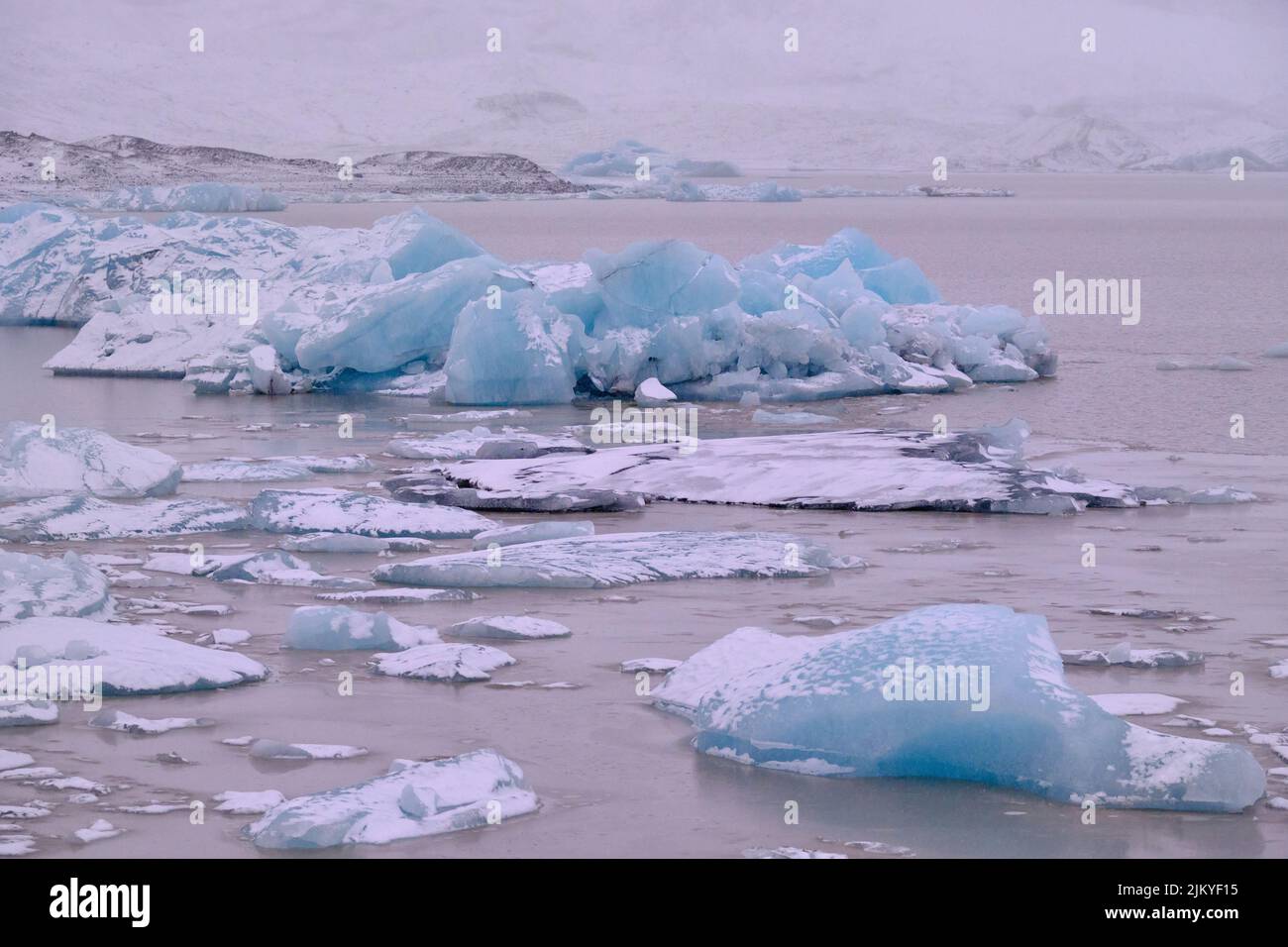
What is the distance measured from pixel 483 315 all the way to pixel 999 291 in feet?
70.5

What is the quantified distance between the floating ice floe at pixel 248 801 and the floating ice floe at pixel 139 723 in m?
0.76

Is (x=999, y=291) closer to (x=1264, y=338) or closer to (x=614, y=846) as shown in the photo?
(x=1264, y=338)

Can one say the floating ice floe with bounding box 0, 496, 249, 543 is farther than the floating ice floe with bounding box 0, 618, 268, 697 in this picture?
Yes

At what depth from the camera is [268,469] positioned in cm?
1105

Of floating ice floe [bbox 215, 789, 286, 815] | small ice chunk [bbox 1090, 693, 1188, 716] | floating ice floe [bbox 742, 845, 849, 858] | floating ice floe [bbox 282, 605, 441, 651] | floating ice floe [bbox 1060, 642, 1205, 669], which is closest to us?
floating ice floe [bbox 742, 845, 849, 858]

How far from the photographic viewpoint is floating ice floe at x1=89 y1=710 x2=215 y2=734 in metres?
5.72

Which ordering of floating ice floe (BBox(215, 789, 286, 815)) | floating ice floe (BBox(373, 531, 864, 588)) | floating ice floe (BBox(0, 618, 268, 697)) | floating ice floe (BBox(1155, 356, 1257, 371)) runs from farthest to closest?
1. floating ice floe (BBox(1155, 356, 1257, 371))
2. floating ice floe (BBox(373, 531, 864, 588))
3. floating ice floe (BBox(0, 618, 268, 697))
4. floating ice floe (BBox(215, 789, 286, 815))

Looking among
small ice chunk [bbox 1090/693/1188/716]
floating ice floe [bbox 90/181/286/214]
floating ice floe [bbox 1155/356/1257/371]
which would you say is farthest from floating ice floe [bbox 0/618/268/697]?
floating ice floe [bbox 90/181/286/214]

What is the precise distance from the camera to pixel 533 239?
56.1 m

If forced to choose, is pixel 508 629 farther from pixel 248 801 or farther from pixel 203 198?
pixel 203 198

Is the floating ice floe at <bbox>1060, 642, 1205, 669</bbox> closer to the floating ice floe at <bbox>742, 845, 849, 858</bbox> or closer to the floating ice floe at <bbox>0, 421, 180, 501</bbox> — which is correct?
the floating ice floe at <bbox>742, 845, 849, 858</bbox>

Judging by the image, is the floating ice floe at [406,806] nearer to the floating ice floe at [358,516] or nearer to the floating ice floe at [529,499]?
the floating ice floe at [358,516]

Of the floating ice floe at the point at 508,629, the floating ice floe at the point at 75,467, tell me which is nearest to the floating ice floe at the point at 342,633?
the floating ice floe at the point at 508,629

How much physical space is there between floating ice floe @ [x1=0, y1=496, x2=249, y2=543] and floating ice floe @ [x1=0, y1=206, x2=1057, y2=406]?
5.42 m
